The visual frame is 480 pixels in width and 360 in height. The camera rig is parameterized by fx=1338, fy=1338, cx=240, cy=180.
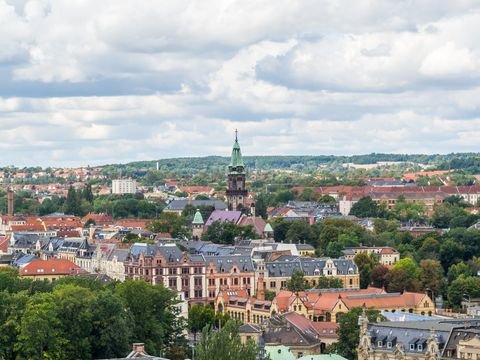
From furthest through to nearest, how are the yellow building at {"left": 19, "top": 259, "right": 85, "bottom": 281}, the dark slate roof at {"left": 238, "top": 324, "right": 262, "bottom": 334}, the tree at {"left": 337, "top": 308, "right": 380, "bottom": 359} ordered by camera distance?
the yellow building at {"left": 19, "top": 259, "right": 85, "bottom": 281} < the dark slate roof at {"left": 238, "top": 324, "right": 262, "bottom": 334} < the tree at {"left": 337, "top": 308, "right": 380, "bottom": 359}

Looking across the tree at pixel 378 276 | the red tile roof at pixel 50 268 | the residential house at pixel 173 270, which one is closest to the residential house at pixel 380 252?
the tree at pixel 378 276

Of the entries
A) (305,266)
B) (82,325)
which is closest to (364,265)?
(305,266)

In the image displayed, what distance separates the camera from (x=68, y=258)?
18262 cm

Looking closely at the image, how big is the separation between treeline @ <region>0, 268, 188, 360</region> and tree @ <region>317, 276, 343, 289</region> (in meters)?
44.1

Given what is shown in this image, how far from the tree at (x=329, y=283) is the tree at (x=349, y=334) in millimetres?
40722

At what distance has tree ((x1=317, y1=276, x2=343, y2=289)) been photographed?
152m

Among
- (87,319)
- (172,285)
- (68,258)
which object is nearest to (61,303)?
(87,319)

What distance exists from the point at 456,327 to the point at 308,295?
44808mm

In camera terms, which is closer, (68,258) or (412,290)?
(412,290)

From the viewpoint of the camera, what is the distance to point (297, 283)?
150125mm

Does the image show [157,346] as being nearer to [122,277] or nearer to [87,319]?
[87,319]

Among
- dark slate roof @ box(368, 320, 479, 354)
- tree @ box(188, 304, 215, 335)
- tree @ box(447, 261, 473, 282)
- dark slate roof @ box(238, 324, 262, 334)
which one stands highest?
dark slate roof @ box(368, 320, 479, 354)

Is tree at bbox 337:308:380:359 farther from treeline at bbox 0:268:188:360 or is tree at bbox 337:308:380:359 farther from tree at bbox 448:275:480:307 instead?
tree at bbox 448:275:480:307

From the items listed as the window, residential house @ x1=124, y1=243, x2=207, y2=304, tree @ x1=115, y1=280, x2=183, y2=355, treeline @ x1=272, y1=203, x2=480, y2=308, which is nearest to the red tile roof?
residential house @ x1=124, y1=243, x2=207, y2=304
